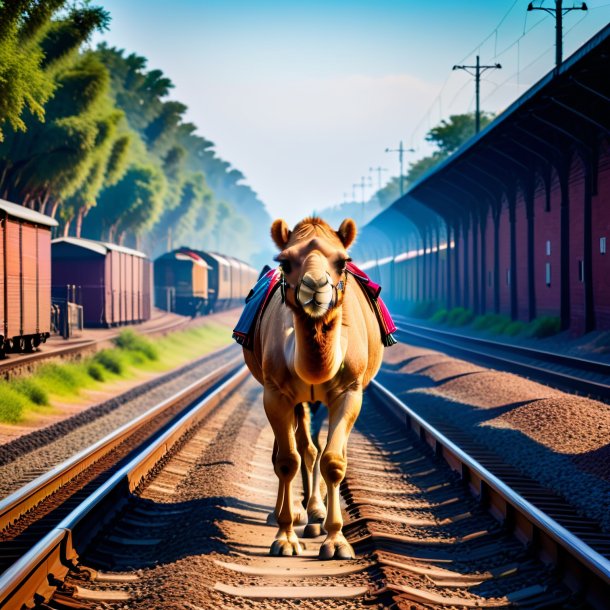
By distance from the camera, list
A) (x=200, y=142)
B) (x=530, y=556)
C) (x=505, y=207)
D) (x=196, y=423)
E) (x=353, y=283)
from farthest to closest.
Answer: (x=200, y=142), (x=505, y=207), (x=196, y=423), (x=353, y=283), (x=530, y=556)

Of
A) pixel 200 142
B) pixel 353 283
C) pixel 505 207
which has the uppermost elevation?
pixel 200 142

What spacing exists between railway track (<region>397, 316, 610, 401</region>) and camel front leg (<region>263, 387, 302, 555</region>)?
30.3 feet

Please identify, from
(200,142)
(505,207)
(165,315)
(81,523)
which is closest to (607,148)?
(505,207)

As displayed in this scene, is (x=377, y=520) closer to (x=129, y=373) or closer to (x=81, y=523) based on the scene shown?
(x=81, y=523)

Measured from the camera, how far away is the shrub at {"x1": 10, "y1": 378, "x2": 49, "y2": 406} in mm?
18094

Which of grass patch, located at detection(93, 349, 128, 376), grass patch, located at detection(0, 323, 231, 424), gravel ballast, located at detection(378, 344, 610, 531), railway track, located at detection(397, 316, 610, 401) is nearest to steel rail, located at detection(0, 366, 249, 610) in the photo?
gravel ballast, located at detection(378, 344, 610, 531)

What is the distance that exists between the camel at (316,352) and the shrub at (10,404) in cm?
906

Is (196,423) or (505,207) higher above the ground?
(505,207)

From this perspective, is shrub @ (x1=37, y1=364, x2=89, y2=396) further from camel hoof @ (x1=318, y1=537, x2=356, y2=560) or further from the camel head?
the camel head

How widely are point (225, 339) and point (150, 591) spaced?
45.3 metres

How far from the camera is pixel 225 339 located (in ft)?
168

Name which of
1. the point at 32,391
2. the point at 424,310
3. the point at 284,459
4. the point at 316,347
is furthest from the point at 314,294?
the point at 424,310

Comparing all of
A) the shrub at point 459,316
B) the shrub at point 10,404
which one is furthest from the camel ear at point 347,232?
the shrub at point 459,316

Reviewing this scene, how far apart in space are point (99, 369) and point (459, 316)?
28.6m
